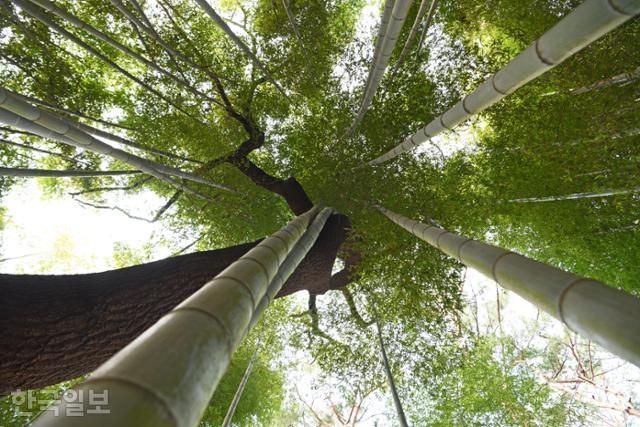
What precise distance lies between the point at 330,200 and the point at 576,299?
4.20 metres

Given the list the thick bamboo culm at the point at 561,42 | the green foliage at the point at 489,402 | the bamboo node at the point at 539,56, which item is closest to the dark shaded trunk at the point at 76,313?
the thick bamboo culm at the point at 561,42

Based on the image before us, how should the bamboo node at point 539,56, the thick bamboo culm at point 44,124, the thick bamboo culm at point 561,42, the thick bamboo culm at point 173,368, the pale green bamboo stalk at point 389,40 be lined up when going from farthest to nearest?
the pale green bamboo stalk at point 389,40
the thick bamboo culm at point 44,124
the bamboo node at point 539,56
the thick bamboo culm at point 561,42
the thick bamboo culm at point 173,368

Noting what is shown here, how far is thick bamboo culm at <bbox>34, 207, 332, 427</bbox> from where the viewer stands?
2.06 ft

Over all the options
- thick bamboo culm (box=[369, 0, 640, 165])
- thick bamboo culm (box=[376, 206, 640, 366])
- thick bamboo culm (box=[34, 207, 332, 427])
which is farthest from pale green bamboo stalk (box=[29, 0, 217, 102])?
thick bamboo culm (box=[376, 206, 640, 366])

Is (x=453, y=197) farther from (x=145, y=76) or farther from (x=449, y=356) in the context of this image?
(x=145, y=76)

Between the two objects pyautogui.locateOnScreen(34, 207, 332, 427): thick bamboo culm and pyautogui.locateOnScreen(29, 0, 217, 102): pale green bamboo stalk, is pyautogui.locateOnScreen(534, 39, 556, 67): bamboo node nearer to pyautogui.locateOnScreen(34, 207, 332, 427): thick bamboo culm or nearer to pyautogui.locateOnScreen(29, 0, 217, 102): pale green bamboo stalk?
pyautogui.locateOnScreen(34, 207, 332, 427): thick bamboo culm

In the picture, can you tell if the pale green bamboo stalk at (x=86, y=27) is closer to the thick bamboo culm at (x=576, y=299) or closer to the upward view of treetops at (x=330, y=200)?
the upward view of treetops at (x=330, y=200)

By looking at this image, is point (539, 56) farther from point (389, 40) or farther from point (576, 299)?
point (389, 40)

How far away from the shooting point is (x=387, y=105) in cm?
563

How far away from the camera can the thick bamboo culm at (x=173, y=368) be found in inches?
24.7

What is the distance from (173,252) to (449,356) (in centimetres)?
594

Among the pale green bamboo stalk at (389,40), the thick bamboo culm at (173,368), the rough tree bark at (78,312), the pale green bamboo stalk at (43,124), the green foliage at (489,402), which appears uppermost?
the pale green bamboo stalk at (389,40)

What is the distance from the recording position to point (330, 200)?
5195 millimetres

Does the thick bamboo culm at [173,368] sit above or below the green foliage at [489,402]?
above
